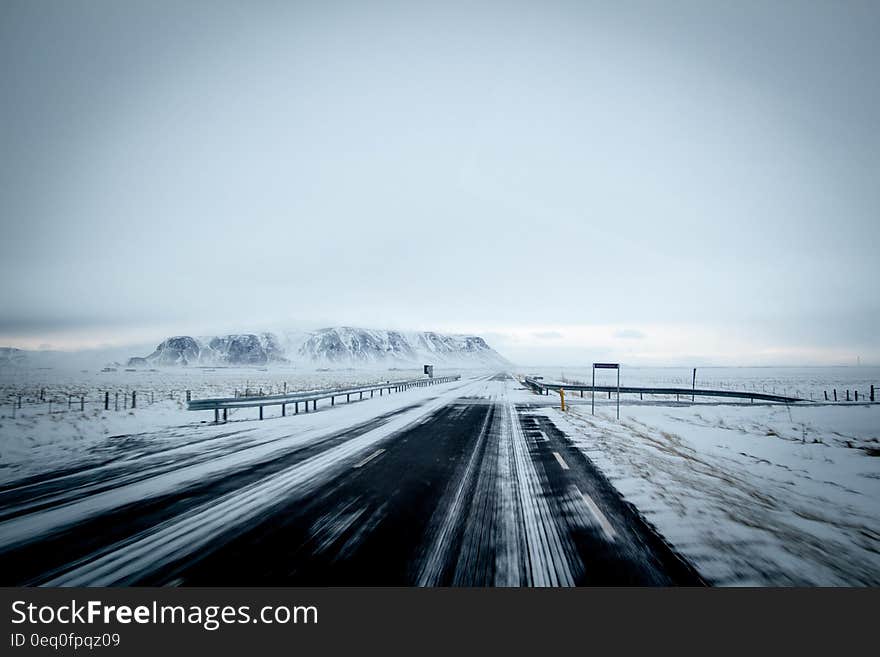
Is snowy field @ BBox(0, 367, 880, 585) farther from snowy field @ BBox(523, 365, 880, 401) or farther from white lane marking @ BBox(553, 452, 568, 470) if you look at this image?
snowy field @ BBox(523, 365, 880, 401)

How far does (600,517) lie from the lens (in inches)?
197

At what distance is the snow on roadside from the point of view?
3.95 meters

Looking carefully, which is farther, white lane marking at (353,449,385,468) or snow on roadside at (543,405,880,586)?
white lane marking at (353,449,385,468)

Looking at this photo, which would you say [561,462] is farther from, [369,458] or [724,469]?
[369,458]

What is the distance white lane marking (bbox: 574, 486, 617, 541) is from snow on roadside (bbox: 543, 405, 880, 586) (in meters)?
0.60

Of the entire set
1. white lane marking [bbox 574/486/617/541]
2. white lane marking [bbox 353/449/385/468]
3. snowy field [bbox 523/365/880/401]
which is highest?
white lane marking [bbox 574/486/617/541]

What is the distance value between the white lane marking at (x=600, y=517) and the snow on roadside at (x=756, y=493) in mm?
601

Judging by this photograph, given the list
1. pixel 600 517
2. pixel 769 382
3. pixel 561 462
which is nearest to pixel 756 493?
pixel 561 462

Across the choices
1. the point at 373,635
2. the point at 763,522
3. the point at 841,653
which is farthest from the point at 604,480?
the point at 373,635

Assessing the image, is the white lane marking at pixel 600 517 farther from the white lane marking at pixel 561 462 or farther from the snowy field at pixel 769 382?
the snowy field at pixel 769 382

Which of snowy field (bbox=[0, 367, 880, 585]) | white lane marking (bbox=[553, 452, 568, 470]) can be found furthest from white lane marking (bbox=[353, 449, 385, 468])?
snowy field (bbox=[0, 367, 880, 585])

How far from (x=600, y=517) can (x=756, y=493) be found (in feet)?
11.9

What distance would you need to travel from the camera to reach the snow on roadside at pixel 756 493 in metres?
3.95

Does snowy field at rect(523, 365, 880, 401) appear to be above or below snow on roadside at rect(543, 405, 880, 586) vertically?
Answer: below
